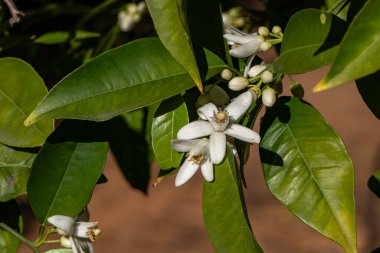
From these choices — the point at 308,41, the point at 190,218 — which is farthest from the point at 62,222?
the point at 190,218

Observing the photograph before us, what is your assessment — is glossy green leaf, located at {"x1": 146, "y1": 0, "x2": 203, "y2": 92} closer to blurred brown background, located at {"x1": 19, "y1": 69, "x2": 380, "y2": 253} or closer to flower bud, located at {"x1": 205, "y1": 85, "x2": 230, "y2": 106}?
flower bud, located at {"x1": 205, "y1": 85, "x2": 230, "y2": 106}

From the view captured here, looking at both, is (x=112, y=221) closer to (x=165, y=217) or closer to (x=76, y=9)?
(x=165, y=217)

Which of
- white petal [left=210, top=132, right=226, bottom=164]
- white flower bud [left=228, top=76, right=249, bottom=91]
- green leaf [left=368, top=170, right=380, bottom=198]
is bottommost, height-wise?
green leaf [left=368, top=170, right=380, bottom=198]

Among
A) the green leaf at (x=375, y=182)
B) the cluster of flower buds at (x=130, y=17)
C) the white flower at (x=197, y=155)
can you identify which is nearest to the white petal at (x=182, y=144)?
the white flower at (x=197, y=155)

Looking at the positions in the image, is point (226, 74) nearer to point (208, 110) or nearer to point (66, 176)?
point (208, 110)

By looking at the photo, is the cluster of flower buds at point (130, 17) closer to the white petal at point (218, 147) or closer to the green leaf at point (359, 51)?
the white petal at point (218, 147)

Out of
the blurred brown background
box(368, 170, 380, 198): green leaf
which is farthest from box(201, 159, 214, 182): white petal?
the blurred brown background

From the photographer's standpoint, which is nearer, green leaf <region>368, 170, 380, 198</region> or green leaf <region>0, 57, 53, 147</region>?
green leaf <region>0, 57, 53, 147</region>
